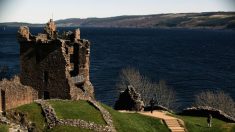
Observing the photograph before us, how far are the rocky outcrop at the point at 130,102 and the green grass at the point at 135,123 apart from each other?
761cm

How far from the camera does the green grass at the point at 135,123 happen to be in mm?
46438

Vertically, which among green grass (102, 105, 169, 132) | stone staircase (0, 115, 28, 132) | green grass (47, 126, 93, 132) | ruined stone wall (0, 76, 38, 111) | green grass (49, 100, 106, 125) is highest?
ruined stone wall (0, 76, 38, 111)

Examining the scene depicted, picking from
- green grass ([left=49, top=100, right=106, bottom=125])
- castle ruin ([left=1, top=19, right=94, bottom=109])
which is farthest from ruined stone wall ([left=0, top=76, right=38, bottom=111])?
green grass ([left=49, top=100, right=106, bottom=125])

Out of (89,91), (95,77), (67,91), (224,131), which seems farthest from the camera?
(95,77)

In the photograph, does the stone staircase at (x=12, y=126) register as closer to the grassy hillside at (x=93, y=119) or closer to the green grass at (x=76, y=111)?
the grassy hillside at (x=93, y=119)

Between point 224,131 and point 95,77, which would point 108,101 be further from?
point 224,131

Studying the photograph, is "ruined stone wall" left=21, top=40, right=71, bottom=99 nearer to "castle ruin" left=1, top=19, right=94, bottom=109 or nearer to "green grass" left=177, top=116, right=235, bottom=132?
"castle ruin" left=1, top=19, right=94, bottom=109

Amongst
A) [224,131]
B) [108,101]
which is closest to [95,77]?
[108,101]

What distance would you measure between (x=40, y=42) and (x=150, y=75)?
9154cm

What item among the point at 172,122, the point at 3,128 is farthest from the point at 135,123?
the point at 3,128

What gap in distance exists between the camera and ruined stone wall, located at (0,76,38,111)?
45.2 m

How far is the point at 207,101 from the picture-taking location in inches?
3647

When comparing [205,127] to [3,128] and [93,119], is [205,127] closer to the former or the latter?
[93,119]

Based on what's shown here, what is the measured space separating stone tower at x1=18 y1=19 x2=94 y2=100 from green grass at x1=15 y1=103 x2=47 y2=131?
22.5 ft
